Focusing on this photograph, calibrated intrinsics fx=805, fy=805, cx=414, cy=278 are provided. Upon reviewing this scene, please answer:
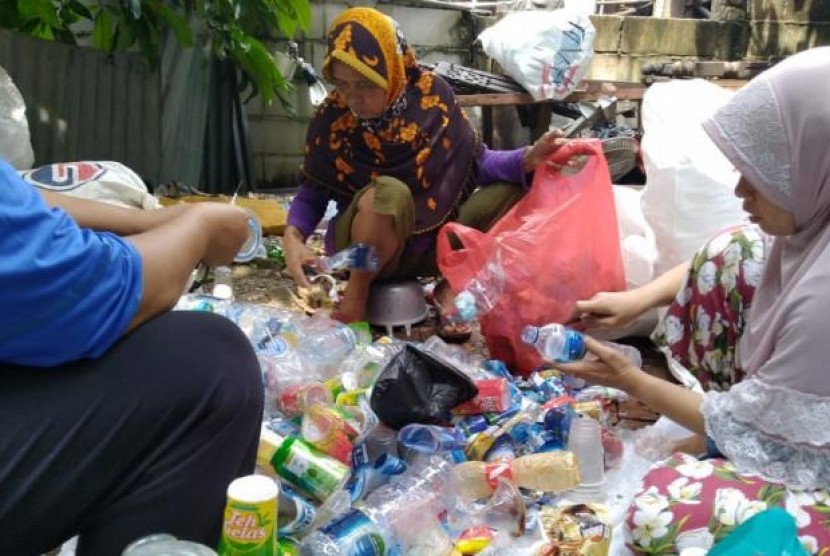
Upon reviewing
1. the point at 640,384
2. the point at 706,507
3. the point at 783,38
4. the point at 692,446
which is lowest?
the point at 692,446

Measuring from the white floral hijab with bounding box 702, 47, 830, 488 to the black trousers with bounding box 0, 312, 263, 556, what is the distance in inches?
35.1

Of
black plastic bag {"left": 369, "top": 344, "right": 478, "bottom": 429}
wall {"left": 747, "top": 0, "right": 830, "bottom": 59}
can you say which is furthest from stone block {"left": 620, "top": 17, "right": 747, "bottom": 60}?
black plastic bag {"left": 369, "top": 344, "right": 478, "bottom": 429}

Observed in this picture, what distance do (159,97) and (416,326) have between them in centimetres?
248

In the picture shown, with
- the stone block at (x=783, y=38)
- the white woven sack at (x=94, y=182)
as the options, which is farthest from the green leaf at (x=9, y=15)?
the stone block at (x=783, y=38)

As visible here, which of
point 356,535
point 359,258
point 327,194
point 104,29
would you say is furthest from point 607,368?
point 104,29

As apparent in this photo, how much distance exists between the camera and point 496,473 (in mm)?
1768

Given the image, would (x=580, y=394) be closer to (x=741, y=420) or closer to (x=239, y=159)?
(x=741, y=420)

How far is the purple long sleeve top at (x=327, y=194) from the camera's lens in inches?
110

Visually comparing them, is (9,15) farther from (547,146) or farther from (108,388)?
(108,388)

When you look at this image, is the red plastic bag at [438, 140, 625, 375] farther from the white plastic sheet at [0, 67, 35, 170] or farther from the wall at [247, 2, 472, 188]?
the wall at [247, 2, 472, 188]

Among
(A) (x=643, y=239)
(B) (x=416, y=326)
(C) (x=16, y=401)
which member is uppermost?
(C) (x=16, y=401)

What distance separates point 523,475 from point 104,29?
128 inches

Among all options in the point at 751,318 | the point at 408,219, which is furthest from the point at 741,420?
the point at 408,219

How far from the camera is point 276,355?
7.37 feet
